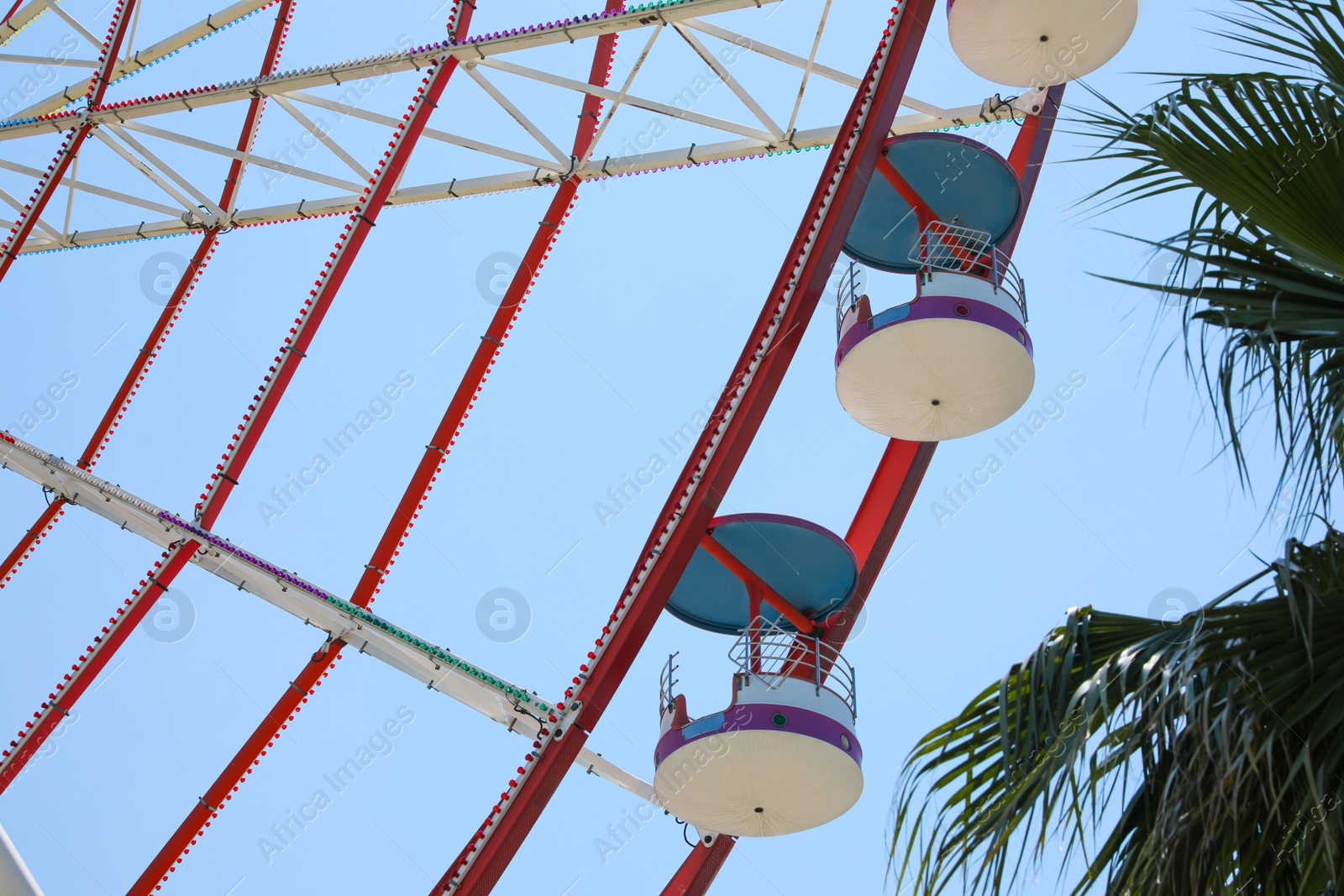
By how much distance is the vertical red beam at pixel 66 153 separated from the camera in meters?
17.2

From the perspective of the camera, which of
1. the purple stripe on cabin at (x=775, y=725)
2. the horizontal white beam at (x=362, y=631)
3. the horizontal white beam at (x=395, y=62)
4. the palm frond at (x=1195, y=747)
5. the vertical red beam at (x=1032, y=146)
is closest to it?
the palm frond at (x=1195, y=747)

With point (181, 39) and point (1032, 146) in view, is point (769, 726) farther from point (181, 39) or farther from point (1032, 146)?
point (181, 39)

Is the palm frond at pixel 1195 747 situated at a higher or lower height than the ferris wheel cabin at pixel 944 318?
lower

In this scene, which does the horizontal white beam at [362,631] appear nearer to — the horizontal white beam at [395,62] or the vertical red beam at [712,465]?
the vertical red beam at [712,465]

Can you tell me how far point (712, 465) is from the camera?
12867 mm

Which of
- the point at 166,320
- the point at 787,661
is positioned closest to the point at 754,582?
the point at 787,661

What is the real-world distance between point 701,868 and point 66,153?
1040 centimetres

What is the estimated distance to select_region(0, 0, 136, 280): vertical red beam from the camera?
17.2 meters

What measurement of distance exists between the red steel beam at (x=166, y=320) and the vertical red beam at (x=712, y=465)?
272 inches

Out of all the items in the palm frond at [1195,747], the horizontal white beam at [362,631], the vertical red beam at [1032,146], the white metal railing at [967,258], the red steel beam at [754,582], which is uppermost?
the vertical red beam at [1032,146]

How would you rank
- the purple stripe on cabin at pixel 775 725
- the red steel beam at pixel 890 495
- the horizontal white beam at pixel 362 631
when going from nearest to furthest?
the purple stripe on cabin at pixel 775 725
the horizontal white beam at pixel 362 631
the red steel beam at pixel 890 495

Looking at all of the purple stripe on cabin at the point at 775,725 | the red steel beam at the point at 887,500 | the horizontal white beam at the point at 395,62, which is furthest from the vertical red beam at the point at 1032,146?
the purple stripe on cabin at the point at 775,725

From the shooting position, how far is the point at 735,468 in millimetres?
12875

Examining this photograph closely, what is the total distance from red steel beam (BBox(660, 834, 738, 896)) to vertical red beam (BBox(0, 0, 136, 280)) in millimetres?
9458
